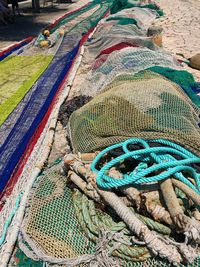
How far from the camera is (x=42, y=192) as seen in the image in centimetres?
357

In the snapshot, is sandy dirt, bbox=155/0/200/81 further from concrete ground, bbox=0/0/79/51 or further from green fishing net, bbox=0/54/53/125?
concrete ground, bbox=0/0/79/51

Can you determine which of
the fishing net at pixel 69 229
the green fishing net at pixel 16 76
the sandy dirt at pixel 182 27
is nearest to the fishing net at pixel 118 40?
the sandy dirt at pixel 182 27

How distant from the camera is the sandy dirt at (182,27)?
956cm

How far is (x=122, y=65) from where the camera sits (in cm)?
597

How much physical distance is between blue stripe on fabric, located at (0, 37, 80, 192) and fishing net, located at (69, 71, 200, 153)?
3.64ft

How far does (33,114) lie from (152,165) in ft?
11.3

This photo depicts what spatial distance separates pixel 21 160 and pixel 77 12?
13351mm

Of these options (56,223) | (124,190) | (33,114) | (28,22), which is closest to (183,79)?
(33,114)

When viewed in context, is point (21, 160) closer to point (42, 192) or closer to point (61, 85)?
point (42, 192)

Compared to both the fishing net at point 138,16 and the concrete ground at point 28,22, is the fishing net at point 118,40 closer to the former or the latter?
the fishing net at point 138,16

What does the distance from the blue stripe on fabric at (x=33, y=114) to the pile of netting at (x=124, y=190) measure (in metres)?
1.04

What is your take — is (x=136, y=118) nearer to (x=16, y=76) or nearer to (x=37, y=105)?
(x=37, y=105)

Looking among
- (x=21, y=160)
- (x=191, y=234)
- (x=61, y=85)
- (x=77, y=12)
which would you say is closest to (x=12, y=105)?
(x=61, y=85)

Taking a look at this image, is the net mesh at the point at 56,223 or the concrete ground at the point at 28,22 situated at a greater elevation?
the concrete ground at the point at 28,22
